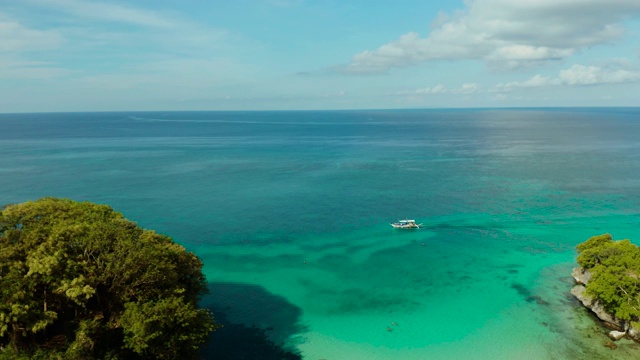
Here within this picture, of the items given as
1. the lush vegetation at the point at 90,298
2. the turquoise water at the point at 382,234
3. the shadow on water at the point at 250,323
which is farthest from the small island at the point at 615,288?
the lush vegetation at the point at 90,298

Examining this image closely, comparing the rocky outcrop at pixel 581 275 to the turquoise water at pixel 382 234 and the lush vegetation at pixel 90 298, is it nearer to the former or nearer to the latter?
the turquoise water at pixel 382 234

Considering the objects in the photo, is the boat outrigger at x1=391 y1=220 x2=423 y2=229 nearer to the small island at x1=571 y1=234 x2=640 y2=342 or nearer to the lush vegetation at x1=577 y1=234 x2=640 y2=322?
the small island at x1=571 y1=234 x2=640 y2=342

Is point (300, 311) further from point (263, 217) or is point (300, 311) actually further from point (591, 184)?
point (591, 184)

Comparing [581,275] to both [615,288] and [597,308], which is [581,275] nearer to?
[597,308]

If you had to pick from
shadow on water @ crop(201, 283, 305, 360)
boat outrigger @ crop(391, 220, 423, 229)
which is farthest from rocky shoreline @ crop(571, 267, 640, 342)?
shadow on water @ crop(201, 283, 305, 360)

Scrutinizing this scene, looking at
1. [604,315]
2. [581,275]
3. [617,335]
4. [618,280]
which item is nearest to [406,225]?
[581,275]

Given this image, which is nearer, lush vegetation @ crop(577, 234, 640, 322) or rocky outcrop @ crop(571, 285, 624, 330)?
lush vegetation @ crop(577, 234, 640, 322)

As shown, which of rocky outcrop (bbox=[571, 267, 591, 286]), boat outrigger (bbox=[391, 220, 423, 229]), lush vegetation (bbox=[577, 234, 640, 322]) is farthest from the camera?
boat outrigger (bbox=[391, 220, 423, 229])

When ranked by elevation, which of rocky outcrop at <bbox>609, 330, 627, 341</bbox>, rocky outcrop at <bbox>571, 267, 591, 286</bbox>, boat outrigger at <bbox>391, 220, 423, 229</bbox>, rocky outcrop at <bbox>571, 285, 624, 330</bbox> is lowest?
rocky outcrop at <bbox>609, 330, 627, 341</bbox>
